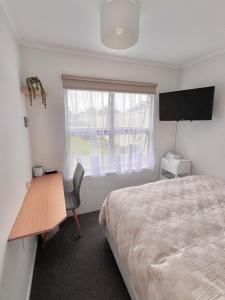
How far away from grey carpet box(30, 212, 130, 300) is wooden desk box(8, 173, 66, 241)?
2.30 ft

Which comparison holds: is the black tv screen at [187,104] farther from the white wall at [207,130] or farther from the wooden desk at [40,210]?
the wooden desk at [40,210]

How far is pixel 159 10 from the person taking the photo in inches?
55.1

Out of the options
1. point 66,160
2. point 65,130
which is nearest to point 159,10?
point 65,130

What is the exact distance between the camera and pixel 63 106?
2262 millimetres

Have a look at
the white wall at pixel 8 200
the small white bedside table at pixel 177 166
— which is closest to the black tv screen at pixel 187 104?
the small white bedside table at pixel 177 166

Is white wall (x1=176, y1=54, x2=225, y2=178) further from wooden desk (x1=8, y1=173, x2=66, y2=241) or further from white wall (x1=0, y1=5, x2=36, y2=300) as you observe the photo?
white wall (x1=0, y1=5, x2=36, y2=300)

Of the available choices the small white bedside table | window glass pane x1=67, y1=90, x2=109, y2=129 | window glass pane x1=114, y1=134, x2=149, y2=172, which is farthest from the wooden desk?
the small white bedside table

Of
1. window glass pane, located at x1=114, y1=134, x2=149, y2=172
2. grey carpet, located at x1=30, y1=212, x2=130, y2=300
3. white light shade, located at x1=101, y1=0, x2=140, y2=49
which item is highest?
white light shade, located at x1=101, y1=0, x2=140, y2=49

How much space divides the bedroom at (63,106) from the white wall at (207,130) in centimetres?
1

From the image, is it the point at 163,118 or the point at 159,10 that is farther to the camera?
the point at 163,118

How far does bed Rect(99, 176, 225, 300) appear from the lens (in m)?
0.85

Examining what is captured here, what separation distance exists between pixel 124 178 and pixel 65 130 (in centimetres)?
135

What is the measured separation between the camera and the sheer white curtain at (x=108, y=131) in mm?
2360

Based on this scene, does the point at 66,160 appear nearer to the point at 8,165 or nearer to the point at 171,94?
the point at 8,165
